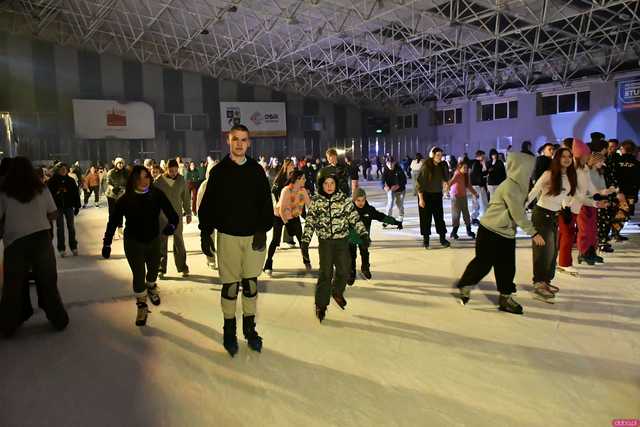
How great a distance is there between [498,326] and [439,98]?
22.8m

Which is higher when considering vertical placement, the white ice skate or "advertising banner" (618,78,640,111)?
"advertising banner" (618,78,640,111)

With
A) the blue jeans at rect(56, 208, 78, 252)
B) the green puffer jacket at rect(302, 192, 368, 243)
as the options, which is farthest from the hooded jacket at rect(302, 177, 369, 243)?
the blue jeans at rect(56, 208, 78, 252)

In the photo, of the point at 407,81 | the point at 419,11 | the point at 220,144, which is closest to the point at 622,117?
the point at 419,11

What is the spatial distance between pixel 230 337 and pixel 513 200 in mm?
2374

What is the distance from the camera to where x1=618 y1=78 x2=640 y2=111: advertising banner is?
57.4 ft

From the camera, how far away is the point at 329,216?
3969 millimetres

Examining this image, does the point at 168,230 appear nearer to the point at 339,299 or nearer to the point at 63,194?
the point at 339,299

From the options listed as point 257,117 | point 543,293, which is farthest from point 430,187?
point 257,117

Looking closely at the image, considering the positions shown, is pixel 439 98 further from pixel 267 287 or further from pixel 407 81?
pixel 267 287

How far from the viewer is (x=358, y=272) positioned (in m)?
5.61

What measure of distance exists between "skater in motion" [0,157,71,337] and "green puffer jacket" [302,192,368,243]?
2.04 metres

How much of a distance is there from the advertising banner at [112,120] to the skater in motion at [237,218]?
76.0ft

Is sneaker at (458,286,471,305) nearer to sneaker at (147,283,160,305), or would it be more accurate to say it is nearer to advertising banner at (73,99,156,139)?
sneaker at (147,283,160,305)

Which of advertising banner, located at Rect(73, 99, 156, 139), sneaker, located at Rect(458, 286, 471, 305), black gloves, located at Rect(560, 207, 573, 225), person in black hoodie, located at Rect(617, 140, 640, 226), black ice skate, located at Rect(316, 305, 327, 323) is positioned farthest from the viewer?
advertising banner, located at Rect(73, 99, 156, 139)
